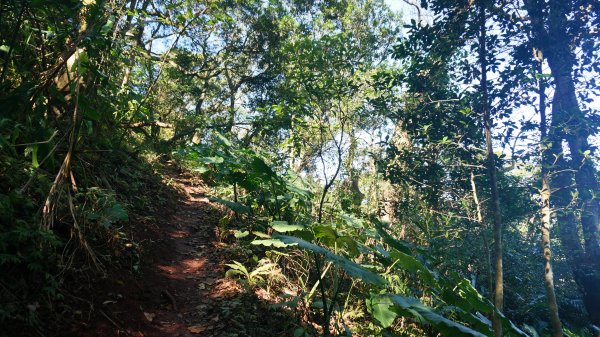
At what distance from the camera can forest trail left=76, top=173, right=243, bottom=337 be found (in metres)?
2.90

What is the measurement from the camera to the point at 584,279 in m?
8.36

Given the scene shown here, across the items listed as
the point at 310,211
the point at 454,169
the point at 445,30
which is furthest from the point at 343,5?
the point at 310,211

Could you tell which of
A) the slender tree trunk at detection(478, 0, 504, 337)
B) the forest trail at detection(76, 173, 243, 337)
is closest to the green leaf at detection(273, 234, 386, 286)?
the forest trail at detection(76, 173, 243, 337)

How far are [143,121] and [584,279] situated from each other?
36.6 ft

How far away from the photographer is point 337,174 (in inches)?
220

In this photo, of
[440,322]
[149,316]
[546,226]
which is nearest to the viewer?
[440,322]

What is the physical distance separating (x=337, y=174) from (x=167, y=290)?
10.2 ft

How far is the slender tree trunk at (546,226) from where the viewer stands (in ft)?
16.2

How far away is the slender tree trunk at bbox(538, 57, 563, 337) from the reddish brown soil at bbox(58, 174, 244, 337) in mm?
4688

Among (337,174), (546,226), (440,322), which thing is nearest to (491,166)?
(546,226)

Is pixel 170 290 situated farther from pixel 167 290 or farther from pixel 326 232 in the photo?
pixel 326 232

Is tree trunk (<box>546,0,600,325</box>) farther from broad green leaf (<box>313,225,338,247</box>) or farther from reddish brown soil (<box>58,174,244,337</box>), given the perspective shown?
reddish brown soil (<box>58,174,244,337</box>)

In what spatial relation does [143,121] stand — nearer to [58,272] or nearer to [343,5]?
[58,272]

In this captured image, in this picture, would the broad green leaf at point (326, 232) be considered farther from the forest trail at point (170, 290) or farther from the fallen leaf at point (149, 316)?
the fallen leaf at point (149, 316)
